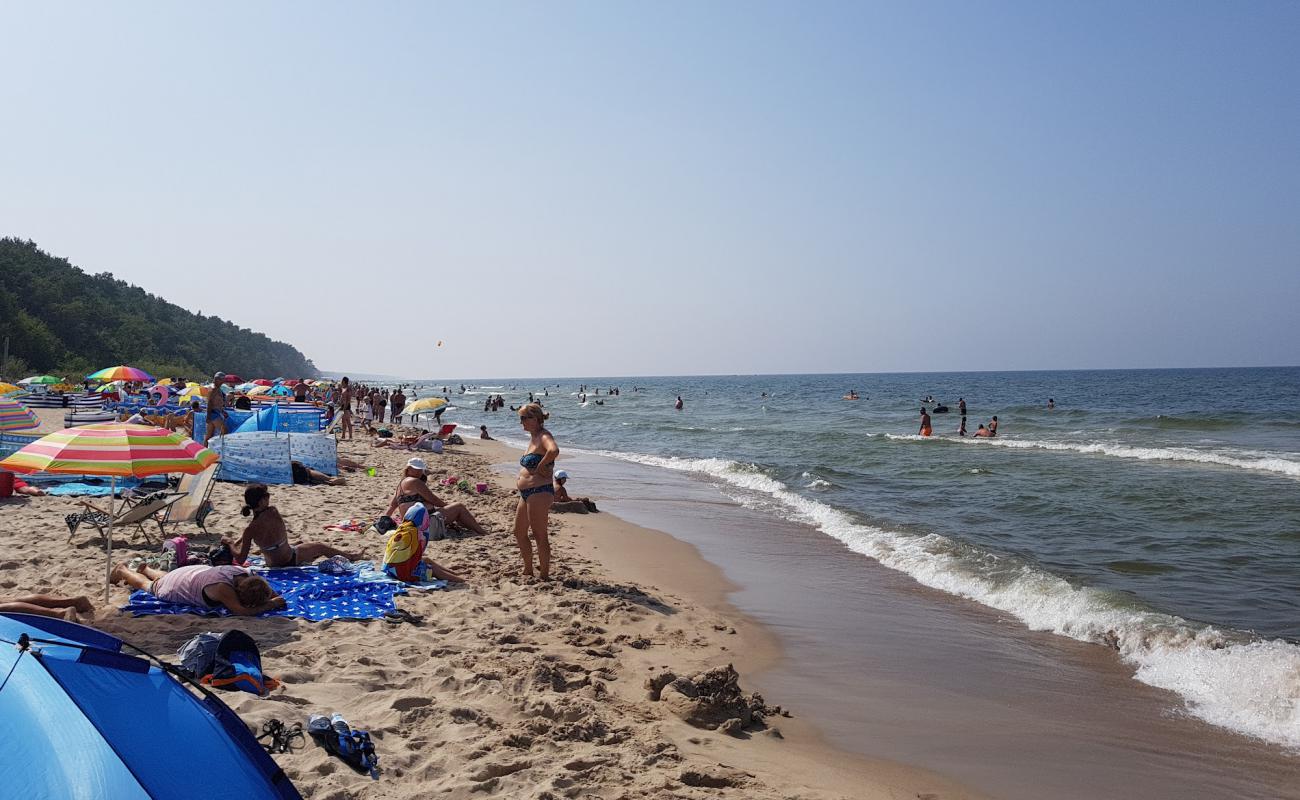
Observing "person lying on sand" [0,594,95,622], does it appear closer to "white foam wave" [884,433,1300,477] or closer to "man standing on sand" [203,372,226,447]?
"man standing on sand" [203,372,226,447]

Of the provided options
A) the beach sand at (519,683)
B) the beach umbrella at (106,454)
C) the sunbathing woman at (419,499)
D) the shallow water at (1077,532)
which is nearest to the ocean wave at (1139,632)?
the shallow water at (1077,532)

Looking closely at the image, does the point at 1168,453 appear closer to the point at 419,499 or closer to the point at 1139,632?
the point at 1139,632

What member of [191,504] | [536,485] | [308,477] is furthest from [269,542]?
[308,477]

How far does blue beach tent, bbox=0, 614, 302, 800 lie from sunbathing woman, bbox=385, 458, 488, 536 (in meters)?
5.93

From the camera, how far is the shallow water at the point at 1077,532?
Result: 6.34 metres

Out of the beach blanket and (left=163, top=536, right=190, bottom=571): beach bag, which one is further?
(left=163, top=536, right=190, bottom=571): beach bag

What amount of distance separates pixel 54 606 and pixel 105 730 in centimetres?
291

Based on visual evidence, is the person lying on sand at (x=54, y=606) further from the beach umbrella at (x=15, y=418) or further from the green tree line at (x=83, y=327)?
the green tree line at (x=83, y=327)

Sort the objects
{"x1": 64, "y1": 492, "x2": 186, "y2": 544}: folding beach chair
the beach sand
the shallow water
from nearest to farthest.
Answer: the beach sand, the shallow water, {"x1": 64, "y1": 492, "x2": 186, "y2": 544}: folding beach chair

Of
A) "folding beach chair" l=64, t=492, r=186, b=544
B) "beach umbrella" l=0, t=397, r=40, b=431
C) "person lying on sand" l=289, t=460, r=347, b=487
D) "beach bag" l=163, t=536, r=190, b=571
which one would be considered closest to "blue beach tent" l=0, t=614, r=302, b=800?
"beach bag" l=163, t=536, r=190, b=571

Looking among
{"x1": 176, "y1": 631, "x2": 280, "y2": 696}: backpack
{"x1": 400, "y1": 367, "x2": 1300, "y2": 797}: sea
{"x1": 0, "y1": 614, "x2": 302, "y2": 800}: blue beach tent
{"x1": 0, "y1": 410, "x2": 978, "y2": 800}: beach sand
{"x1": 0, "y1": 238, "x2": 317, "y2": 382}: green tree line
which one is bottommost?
{"x1": 400, "y1": 367, "x2": 1300, "y2": 797}: sea

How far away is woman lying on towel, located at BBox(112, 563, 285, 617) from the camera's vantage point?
18.8 feet

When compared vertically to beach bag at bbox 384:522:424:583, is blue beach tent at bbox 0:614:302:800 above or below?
above

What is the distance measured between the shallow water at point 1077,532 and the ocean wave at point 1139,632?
2 centimetres
